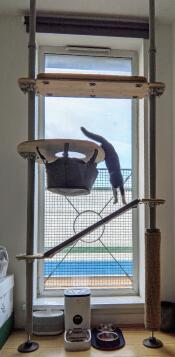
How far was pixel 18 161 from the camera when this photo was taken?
173 centimetres

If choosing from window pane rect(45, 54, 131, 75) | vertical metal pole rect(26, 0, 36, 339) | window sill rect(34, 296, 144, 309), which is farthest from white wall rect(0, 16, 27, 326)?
vertical metal pole rect(26, 0, 36, 339)

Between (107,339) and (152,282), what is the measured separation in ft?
1.29

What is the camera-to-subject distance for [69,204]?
1890mm

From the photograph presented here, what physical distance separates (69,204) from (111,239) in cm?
33

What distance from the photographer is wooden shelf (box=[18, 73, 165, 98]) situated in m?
1.24

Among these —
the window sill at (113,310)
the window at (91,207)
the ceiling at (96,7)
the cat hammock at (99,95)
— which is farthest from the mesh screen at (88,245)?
the ceiling at (96,7)

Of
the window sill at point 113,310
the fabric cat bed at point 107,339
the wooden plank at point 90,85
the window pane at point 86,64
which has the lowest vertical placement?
the fabric cat bed at point 107,339

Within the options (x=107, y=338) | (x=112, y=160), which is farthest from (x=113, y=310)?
(x=112, y=160)

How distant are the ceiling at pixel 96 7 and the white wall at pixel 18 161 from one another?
94 mm

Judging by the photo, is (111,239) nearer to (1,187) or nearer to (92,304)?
(92,304)

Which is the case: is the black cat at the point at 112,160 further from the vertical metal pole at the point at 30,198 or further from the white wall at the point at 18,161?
the white wall at the point at 18,161

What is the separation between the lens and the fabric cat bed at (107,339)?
1415 millimetres

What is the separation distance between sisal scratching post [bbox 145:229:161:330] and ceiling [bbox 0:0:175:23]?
1208 mm

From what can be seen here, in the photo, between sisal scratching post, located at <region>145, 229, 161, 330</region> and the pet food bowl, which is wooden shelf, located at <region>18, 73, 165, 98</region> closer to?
sisal scratching post, located at <region>145, 229, 161, 330</region>
